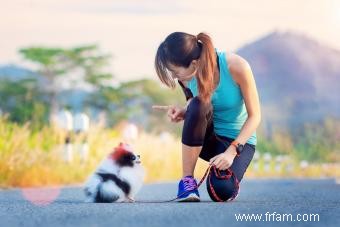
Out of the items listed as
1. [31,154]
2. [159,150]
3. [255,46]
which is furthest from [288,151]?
[255,46]

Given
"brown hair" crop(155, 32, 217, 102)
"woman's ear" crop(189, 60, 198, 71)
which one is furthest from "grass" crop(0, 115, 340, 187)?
"woman's ear" crop(189, 60, 198, 71)

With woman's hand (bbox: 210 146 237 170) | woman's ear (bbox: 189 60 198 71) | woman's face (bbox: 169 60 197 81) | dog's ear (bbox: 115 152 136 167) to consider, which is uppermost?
woman's ear (bbox: 189 60 198 71)

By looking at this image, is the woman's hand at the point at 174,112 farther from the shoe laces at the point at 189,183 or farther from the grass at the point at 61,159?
the grass at the point at 61,159

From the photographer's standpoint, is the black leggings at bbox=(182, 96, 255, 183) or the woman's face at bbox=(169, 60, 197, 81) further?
the black leggings at bbox=(182, 96, 255, 183)

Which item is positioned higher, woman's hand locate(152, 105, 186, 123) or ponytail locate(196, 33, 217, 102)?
ponytail locate(196, 33, 217, 102)

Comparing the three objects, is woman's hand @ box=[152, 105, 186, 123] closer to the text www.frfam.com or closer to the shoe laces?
the shoe laces

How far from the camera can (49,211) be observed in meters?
5.92

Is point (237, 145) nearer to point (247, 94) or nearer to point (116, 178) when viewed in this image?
point (247, 94)

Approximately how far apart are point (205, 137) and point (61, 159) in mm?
6200

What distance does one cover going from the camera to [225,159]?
20.6 feet

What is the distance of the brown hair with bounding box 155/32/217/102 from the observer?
625 cm

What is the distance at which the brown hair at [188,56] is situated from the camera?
6246 mm

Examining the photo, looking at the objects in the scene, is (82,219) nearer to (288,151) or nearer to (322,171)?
(322,171)

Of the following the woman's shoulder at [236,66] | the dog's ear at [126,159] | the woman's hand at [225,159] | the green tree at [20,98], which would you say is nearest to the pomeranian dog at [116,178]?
the dog's ear at [126,159]
